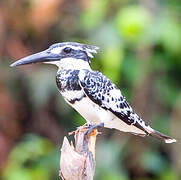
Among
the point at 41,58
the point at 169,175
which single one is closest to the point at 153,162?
the point at 169,175

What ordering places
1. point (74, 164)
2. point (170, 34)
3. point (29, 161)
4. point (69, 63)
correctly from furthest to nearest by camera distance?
point (29, 161) < point (170, 34) < point (69, 63) < point (74, 164)

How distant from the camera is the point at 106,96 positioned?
270 cm

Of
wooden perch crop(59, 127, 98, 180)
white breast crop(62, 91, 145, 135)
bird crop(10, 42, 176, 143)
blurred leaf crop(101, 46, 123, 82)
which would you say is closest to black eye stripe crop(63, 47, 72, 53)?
bird crop(10, 42, 176, 143)

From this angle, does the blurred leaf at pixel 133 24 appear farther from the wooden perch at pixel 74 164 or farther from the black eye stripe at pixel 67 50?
the wooden perch at pixel 74 164

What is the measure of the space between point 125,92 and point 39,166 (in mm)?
732

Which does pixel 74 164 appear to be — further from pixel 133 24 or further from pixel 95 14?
pixel 95 14

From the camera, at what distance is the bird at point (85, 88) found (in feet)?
8.57

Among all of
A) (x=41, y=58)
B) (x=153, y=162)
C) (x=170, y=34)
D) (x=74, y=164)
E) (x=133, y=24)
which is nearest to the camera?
(x=74, y=164)

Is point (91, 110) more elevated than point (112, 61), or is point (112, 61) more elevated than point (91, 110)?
point (112, 61)

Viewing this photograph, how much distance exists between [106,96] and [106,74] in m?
1.69

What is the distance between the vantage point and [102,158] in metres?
4.40

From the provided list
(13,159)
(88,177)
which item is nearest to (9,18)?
(13,159)

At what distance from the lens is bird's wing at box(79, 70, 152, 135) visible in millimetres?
2650

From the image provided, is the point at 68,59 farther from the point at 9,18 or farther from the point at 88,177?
the point at 9,18
